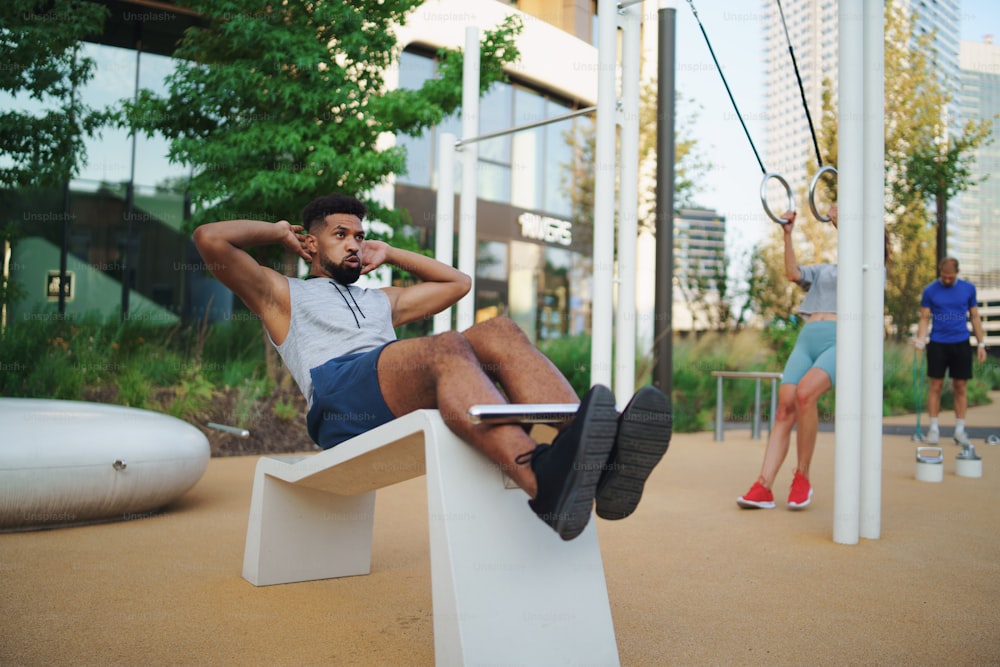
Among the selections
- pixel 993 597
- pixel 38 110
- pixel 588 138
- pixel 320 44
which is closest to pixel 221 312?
pixel 38 110

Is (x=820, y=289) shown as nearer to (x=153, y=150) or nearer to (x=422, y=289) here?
(x=422, y=289)

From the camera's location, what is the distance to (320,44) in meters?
7.48

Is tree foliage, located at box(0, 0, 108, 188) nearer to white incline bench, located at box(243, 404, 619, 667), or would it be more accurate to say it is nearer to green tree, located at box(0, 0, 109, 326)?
green tree, located at box(0, 0, 109, 326)

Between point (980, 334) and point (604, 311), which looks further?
point (980, 334)

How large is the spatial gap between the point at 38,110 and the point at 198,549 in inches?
248

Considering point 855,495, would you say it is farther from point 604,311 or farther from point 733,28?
point 733,28

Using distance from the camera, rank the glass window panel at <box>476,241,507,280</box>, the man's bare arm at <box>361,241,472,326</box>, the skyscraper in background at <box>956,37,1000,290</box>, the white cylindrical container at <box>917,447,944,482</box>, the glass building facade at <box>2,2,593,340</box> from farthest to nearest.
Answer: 1. the glass window panel at <box>476,241,507,280</box>
2. the skyscraper in background at <box>956,37,1000,290</box>
3. the glass building facade at <box>2,2,593,340</box>
4. the white cylindrical container at <box>917,447,944,482</box>
5. the man's bare arm at <box>361,241,472,326</box>

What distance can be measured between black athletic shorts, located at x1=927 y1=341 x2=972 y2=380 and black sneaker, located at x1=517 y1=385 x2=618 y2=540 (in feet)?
21.2

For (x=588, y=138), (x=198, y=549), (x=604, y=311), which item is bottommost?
(x=198, y=549)

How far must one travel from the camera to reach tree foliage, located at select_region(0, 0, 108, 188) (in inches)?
286

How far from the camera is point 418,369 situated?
232 centimetres

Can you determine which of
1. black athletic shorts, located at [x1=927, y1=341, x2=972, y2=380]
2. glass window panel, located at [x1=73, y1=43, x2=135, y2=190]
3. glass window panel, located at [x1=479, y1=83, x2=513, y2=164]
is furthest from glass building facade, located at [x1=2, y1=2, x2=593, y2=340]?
black athletic shorts, located at [x1=927, y1=341, x2=972, y2=380]

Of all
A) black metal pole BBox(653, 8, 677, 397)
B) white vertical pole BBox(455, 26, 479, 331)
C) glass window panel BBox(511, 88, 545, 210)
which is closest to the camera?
white vertical pole BBox(455, 26, 479, 331)

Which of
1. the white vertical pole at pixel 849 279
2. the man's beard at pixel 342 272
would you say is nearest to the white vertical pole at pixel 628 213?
the white vertical pole at pixel 849 279
